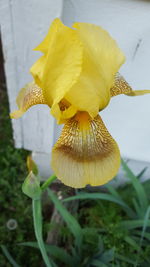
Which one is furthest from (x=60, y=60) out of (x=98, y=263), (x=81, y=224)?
(x=81, y=224)

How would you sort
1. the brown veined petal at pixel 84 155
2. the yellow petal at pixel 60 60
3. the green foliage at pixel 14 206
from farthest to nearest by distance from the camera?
1. the green foliage at pixel 14 206
2. the brown veined petal at pixel 84 155
3. the yellow petal at pixel 60 60

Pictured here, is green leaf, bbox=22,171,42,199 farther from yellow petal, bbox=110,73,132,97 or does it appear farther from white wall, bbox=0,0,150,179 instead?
white wall, bbox=0,0,150,179

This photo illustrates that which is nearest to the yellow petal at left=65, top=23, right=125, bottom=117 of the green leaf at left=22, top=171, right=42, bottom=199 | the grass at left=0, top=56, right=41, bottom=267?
the green leaf at left=22, top=171, right=42, bottom=199

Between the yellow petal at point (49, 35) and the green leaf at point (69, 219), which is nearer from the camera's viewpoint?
the yellow petal at point (49, 35)

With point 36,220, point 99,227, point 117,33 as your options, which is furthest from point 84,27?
point 99,227

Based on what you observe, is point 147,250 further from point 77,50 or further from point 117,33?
point 77,50

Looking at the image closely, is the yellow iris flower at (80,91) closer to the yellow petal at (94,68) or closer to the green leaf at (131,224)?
the yellow petal at (94,68)

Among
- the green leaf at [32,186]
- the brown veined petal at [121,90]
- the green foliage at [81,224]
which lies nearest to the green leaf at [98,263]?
the green foliage at [81,224]

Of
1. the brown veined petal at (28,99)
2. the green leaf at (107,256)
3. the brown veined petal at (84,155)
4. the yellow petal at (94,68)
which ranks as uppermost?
the yellow petal at (94,68)

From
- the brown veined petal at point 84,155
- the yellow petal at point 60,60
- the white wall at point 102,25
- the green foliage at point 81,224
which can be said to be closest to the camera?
the yellow petal at point 60,60
